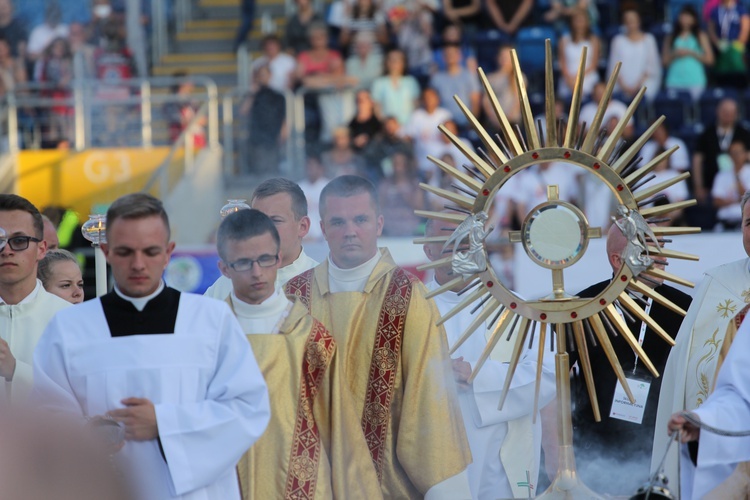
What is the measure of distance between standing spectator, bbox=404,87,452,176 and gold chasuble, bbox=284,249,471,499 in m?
5.95

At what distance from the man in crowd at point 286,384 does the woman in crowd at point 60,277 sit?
1.32 m

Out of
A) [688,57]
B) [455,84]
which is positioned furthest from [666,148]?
[455,84]

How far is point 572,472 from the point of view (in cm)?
339

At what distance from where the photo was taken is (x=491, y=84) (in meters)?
10.7

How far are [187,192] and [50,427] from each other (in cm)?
954

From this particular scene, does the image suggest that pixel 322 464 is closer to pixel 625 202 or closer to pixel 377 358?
pixel 377 358

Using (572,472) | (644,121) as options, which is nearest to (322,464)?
(572,472)

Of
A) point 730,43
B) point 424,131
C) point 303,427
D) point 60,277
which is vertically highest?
point 730,43

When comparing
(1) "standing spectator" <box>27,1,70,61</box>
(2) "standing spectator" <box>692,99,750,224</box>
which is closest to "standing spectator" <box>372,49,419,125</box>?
(2) "standing spectator" <box>692,99,750,224</box>

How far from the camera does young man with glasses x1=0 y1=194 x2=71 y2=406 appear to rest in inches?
164

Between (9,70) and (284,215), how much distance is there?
9.00m

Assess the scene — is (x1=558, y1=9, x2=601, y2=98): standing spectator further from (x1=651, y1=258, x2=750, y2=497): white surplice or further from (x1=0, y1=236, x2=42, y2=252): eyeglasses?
(x1=0, y1=236, x2=42, y2=252): eyeglasses

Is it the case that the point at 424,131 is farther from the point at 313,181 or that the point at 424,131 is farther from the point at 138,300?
the point at 138,300

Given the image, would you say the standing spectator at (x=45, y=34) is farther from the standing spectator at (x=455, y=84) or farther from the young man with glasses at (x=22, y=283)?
the young man with glasses at (x=22, y=283)
